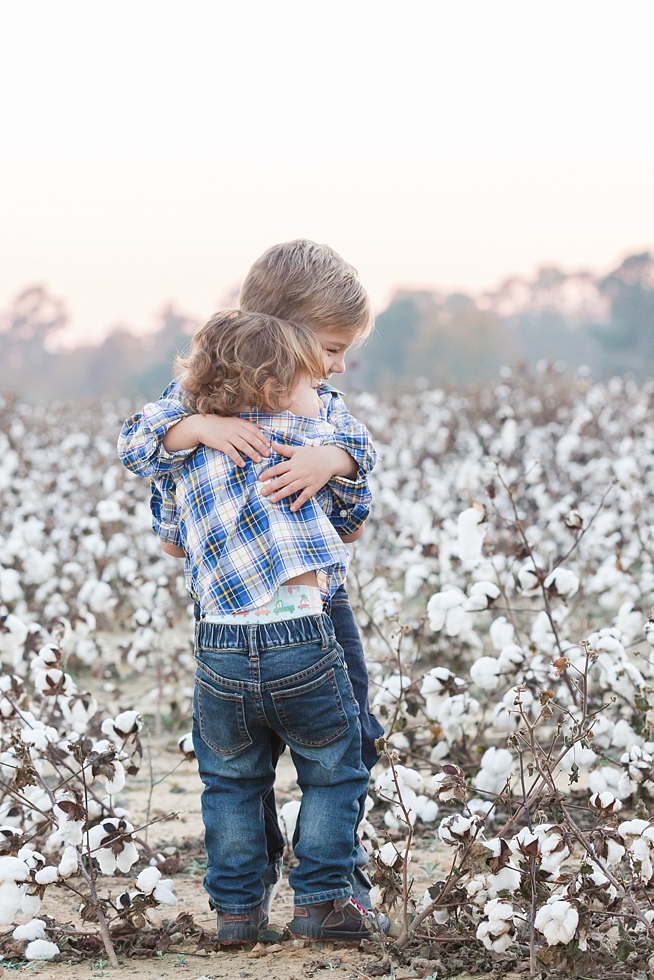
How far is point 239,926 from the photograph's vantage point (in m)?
2.31

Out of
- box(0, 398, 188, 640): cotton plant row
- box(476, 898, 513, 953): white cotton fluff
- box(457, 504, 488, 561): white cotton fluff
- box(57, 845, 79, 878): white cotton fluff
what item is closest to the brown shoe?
box(476, 898, 513, 953): white cotton fluff

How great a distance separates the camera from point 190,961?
7.70ft

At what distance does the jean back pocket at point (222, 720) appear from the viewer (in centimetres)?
219

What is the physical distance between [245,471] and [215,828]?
2.41 feet

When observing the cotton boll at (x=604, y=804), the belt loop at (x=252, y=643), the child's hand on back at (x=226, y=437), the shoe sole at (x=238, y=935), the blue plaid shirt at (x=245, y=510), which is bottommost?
the shoe sole at (x=238, y=935)

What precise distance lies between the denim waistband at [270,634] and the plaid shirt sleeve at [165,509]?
11.0 inches

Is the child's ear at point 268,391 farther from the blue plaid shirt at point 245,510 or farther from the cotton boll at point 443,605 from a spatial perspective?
the cotton boll at point 443,605

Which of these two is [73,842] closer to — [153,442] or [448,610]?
[153,442]

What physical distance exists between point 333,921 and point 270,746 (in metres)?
0.38

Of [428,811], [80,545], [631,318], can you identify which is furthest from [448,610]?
[631,318]

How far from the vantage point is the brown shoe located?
7.47ft

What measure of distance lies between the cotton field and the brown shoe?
78 mm

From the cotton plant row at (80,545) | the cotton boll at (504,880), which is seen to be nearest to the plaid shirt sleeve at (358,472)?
the cotton boll at (504,880)

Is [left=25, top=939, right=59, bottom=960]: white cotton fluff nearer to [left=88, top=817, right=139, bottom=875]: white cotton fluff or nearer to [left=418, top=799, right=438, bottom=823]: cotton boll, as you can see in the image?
[left=88, top=817, right=139, bottom=875]: white cotton fluff
